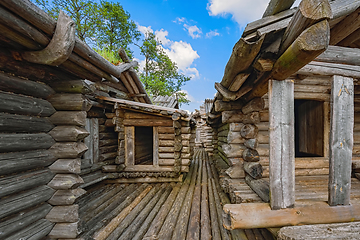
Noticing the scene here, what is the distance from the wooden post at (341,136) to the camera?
67.7 inches

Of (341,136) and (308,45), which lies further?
(341,136)

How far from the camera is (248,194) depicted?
252cm

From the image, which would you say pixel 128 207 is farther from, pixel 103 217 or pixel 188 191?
pixel 188 191

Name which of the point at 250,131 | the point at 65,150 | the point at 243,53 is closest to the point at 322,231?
the point at 250,131

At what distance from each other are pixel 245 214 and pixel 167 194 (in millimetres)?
2476

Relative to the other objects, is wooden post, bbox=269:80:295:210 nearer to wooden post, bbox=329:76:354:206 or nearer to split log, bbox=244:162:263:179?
wooden post, bbox=329:76:354:206

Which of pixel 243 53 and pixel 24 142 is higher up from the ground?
pixel 243 53

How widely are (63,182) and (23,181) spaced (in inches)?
16.3

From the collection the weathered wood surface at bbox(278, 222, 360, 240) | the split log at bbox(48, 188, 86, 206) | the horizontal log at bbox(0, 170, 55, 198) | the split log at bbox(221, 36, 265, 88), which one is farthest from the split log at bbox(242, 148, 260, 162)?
the horizontal log at bbox(0, 170, 55, 198)

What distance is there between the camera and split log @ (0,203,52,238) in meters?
1.50

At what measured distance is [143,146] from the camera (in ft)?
22.5

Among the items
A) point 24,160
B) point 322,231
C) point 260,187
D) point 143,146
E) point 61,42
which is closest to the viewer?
point 61,42

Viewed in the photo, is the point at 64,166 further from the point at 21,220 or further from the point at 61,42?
the point at 61,42

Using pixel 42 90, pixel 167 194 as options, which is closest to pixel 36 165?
pixel 42 90
